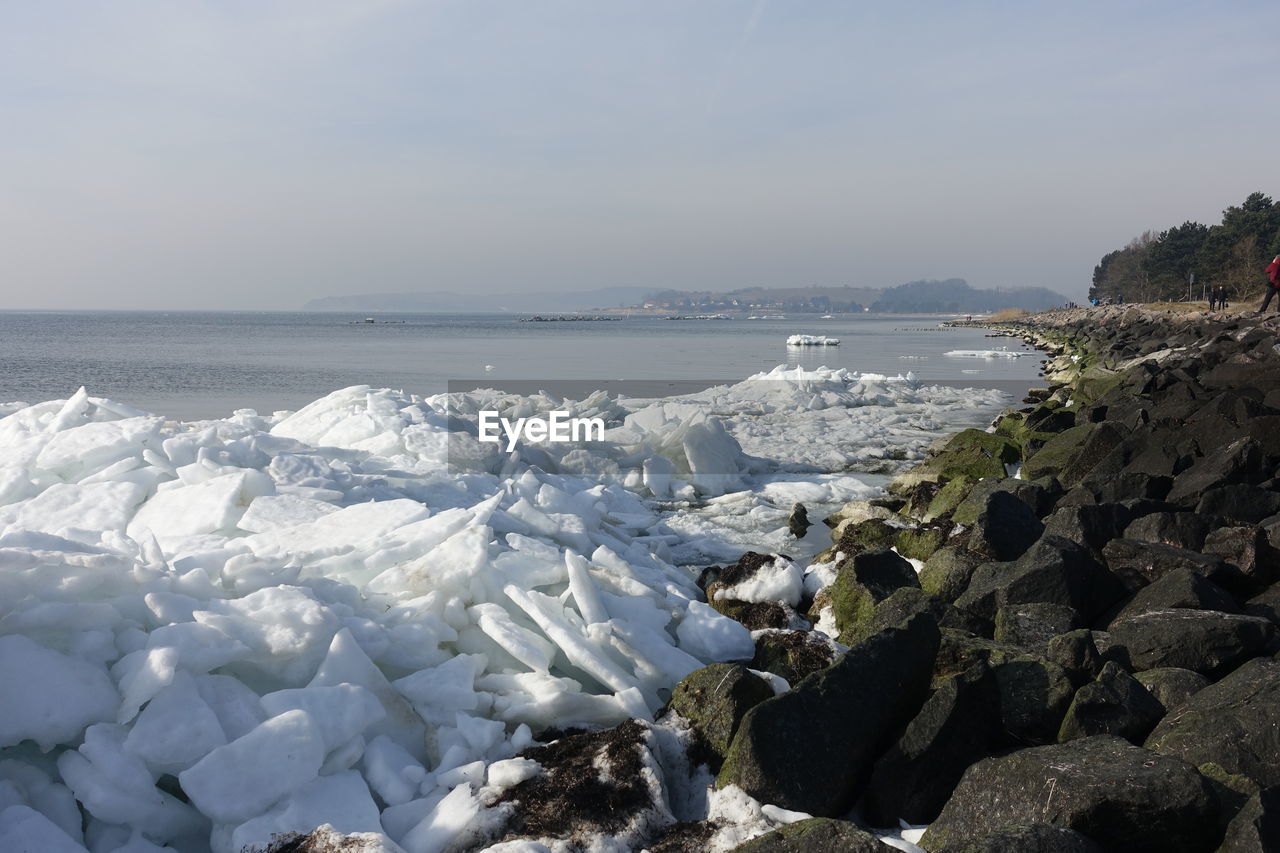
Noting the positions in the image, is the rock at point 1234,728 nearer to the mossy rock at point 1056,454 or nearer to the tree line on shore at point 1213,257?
the mossy rock at point 1056,454

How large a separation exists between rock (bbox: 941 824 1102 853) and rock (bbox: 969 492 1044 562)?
318 cm

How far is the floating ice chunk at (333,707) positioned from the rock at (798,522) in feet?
15.6

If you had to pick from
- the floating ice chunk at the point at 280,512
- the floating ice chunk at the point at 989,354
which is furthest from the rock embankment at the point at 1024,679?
Answer: the floating ice chunk at the point at 989,354

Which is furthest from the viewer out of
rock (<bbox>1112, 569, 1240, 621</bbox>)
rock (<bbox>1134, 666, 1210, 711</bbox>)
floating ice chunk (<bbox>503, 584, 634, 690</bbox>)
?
rock (<bbox>1112, 569, 1240, 621</bbox>)

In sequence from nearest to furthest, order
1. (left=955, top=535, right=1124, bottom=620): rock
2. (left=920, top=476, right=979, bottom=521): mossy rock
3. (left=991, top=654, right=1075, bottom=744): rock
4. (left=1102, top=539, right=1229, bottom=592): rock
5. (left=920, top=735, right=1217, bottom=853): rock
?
1. (left=920, top=735, right=1217, bottom=853): rock
2. (left=991, top=654, right=1075, bottom=744): rock
3. (left=955, top=535, right=1124, bottom=620): rock
4. (left=1102, top=539, right=1229, bottom=592): rock
5. (left=920, top=476, right=979, bottom=521): mossy rock

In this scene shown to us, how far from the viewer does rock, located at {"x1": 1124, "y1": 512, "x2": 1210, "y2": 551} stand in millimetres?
5371

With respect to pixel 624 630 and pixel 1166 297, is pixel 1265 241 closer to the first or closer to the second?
pixel 1166 297

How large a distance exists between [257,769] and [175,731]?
12.7 inches

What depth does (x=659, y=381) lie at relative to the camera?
23.9 metres

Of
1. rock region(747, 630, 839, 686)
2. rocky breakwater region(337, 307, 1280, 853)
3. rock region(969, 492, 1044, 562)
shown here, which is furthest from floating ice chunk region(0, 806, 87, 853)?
rock region(969, 492, 1044, 562)

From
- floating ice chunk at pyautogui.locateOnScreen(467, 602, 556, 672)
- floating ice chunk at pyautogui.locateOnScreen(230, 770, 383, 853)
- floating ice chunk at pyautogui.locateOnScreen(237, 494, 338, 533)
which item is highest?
floating ice chunk at pyautogui.locateOnScreen(237, 494, 338, 533)

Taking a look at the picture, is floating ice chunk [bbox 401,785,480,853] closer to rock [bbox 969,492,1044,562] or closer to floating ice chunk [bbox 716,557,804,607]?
floating ice chunk [bbox 716,557,804,607]

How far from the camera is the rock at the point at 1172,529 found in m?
5.37

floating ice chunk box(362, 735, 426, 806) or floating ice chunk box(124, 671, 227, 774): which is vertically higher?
floating ice chunk box(124, 671, 227, 774)
